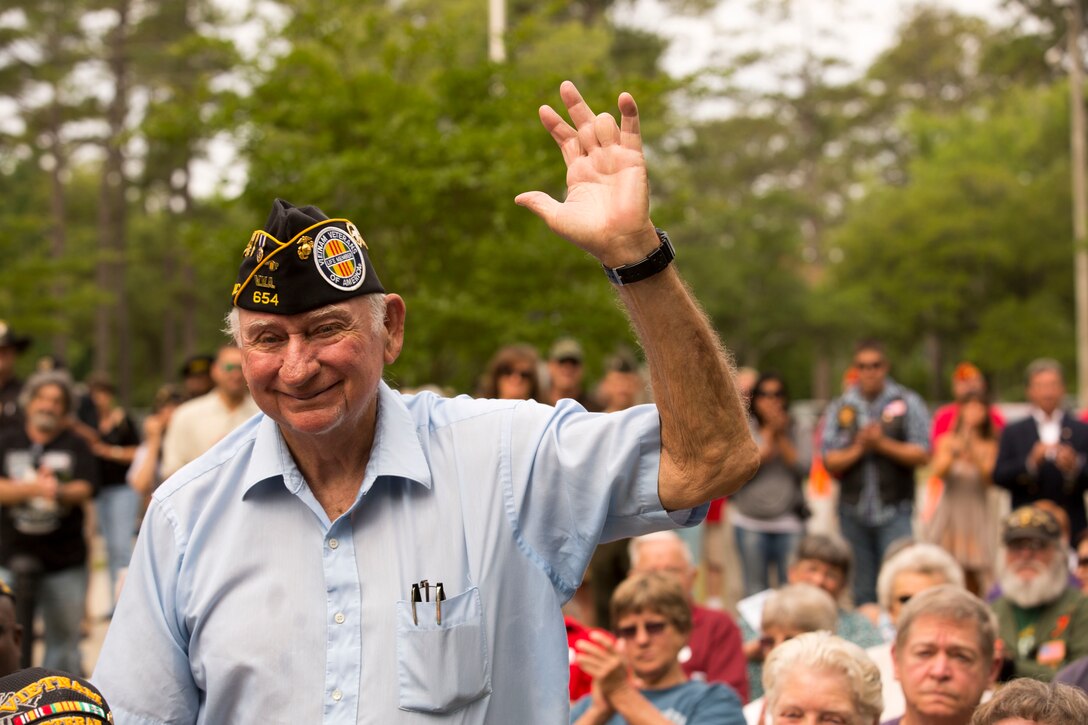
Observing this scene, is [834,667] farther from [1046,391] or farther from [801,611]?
[1046,391]

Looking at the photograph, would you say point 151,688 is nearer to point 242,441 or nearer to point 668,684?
point 242,441

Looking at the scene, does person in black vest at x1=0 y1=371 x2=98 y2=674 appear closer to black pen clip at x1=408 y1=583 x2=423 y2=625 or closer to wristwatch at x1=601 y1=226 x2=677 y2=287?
black pen clip at x1=408 y1=583 x2=423 y2=625

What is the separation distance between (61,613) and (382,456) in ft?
19.6

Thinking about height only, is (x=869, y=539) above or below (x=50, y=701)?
below

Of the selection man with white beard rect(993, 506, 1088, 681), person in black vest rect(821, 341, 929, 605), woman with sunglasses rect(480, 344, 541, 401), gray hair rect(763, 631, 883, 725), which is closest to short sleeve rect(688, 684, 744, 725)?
gray hair rect(763, 631, 883, 725)

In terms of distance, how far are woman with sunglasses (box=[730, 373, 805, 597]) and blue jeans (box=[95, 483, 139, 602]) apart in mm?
4559

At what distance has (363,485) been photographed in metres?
2.41

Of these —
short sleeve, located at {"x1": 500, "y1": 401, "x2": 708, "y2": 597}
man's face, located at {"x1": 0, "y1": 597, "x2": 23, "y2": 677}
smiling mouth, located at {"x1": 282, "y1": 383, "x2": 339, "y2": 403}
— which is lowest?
man's face, located at {"x1": 0, "y1": 597, "x2": 23, "y2": 677}

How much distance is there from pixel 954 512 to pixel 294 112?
6.23 meters

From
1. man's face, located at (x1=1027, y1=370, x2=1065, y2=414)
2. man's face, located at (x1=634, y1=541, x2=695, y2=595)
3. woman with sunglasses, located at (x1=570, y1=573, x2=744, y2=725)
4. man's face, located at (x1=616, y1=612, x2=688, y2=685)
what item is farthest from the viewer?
man's face, located at (x1=1027, y1=370, x2=1065, y2=414)

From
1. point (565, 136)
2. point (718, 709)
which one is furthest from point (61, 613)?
point (565, 136)

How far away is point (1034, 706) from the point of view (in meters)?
3.10

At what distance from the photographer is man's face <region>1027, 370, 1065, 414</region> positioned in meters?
8.88

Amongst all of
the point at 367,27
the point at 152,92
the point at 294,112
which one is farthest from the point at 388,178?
the point at 152,92
